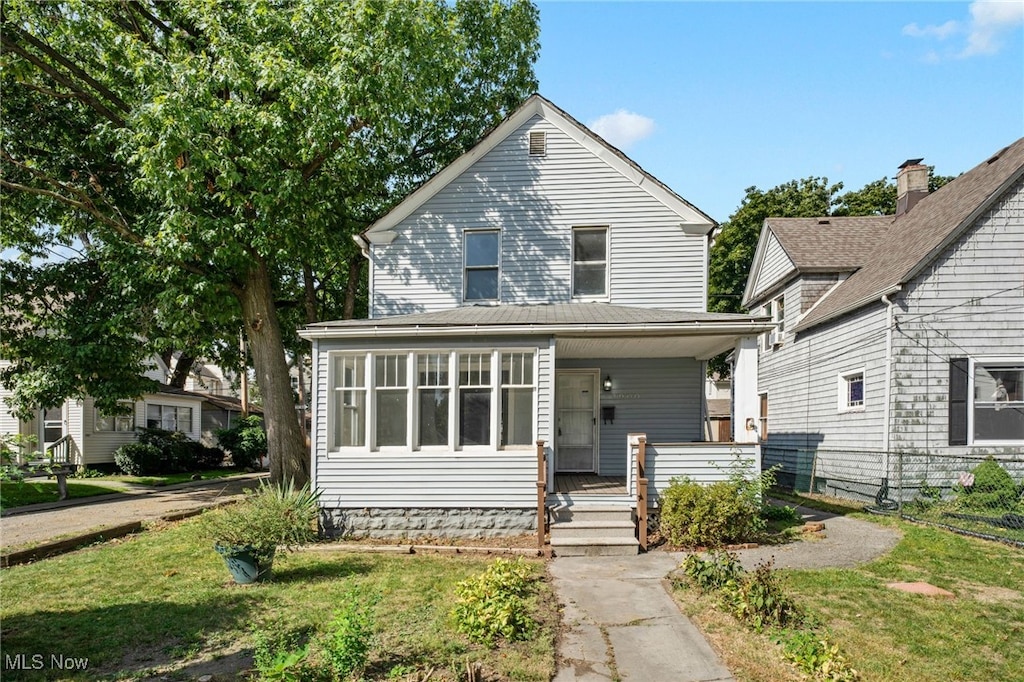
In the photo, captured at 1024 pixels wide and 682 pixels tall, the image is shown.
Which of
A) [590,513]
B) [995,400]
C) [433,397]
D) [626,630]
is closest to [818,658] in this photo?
[626,630]

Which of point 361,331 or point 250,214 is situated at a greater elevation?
point 250,214

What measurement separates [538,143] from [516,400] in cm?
590

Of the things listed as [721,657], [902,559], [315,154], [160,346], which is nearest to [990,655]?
[721,657]

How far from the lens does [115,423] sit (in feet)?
73.5

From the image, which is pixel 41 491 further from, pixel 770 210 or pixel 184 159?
pixel 770 210

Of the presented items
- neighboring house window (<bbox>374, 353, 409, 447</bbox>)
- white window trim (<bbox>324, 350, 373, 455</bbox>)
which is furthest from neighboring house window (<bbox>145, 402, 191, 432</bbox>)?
neighboring house window (<bbox>374, 353, 409, 447</bbox>)

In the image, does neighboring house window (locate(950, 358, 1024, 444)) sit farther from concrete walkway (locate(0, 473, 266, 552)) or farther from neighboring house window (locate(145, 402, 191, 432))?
neighboring house window (locate(145, 402, 191, 432))

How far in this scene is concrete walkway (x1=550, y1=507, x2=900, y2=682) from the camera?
4.90 metres

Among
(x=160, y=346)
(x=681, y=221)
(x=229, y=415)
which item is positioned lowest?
(x=229, y=415)

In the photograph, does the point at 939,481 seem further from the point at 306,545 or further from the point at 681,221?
the point at 306,545

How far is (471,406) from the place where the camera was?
1018 centimetres

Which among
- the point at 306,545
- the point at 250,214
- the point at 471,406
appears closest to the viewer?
the point at 306,545

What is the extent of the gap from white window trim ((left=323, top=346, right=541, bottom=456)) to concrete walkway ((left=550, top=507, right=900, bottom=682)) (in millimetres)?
2433

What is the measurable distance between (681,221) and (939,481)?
7314mm
